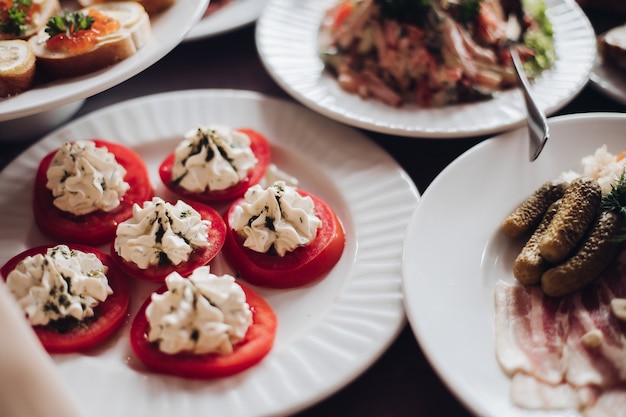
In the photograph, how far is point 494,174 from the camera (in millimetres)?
2166

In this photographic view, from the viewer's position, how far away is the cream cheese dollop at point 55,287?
177 cm

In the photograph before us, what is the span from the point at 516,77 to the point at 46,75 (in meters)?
1.90

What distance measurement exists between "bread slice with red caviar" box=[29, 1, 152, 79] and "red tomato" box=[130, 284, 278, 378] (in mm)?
847

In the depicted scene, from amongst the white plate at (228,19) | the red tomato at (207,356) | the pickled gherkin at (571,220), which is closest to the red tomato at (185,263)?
the red tomato at (207,356)

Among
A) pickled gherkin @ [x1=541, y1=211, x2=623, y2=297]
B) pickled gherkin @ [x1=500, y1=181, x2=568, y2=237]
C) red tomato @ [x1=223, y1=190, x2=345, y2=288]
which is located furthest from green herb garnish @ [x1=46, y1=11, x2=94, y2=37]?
pickled gherkin @ [x1=541, y1=211, x2=623, y2=297]

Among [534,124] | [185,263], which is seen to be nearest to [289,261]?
[185,263]

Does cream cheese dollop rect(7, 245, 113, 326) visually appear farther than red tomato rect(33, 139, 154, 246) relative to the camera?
No

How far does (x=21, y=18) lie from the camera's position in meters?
2.01

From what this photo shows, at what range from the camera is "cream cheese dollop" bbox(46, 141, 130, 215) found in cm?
214

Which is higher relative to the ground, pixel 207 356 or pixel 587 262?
pixel 587 262

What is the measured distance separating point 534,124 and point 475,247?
2.13 feet

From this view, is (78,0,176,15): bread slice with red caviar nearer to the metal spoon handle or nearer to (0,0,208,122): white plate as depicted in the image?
(0,0,208,122): white plate

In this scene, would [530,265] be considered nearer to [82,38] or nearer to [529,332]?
[529,332]

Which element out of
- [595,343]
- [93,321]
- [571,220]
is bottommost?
[93,321]
